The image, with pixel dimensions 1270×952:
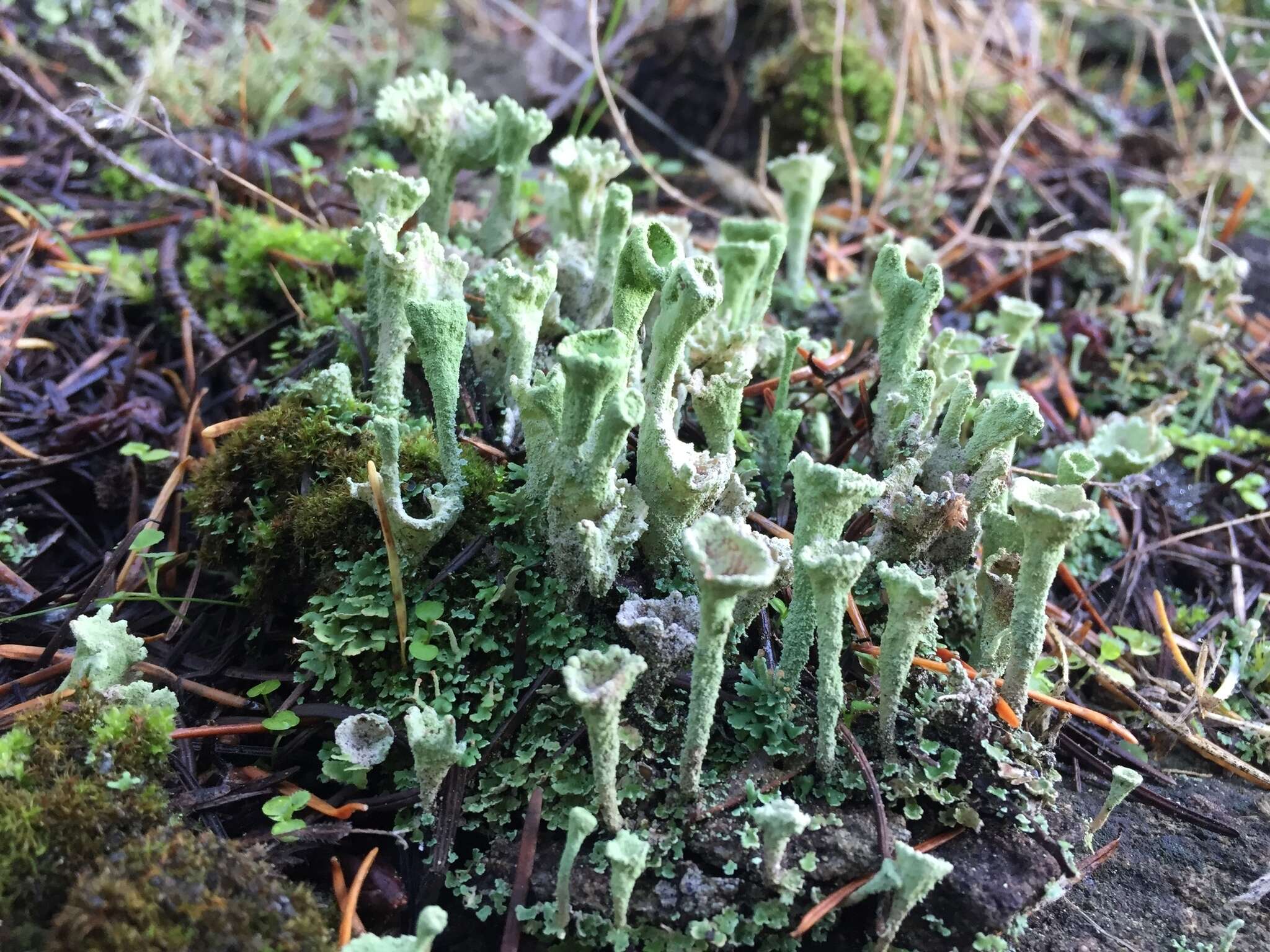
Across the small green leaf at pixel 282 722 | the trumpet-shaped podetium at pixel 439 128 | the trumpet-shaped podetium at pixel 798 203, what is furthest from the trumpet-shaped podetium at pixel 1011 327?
the small green leaf at pixel 282 722

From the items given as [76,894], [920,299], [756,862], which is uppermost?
[920,299]

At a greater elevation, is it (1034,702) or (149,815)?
(1034,702)

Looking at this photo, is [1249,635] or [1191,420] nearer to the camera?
[1249,635]

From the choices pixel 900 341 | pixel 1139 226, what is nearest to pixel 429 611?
pixel 900 341

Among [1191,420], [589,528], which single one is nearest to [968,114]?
[1191,420]

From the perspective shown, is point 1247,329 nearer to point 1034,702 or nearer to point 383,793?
point 1034,702

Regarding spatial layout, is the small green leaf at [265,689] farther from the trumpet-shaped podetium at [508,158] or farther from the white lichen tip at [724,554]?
the trumpet-shaped podetium at [508,158]

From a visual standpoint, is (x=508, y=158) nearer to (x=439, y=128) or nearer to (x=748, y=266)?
(x=439, y=128)
